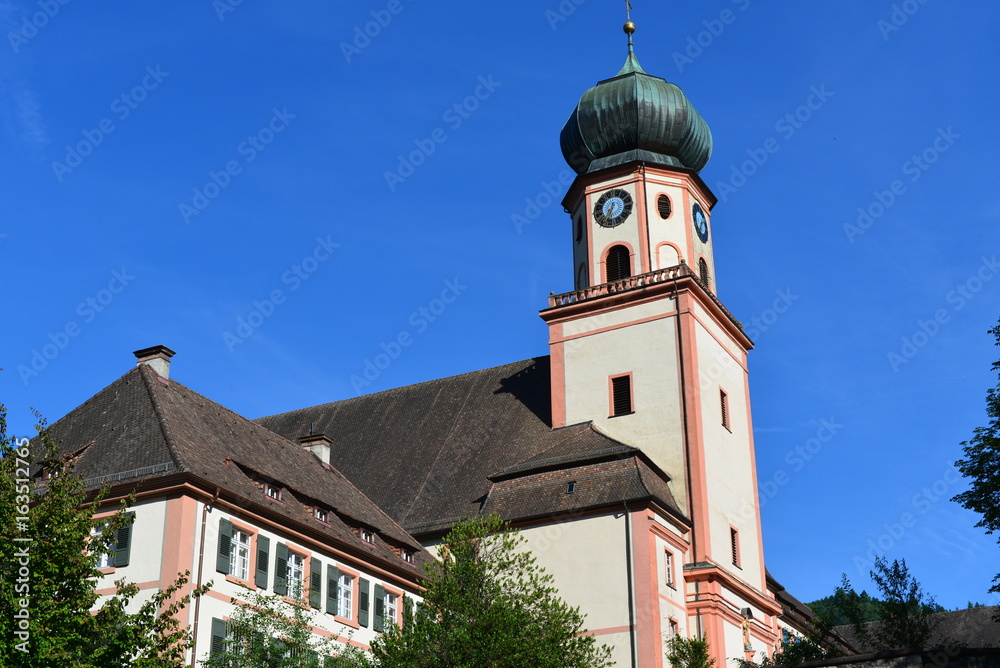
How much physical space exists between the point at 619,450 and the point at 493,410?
8.97 metres

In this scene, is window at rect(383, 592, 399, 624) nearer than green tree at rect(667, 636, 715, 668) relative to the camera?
No

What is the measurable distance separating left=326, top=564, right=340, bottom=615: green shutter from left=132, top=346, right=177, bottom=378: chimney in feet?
23.1

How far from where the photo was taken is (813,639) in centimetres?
3419

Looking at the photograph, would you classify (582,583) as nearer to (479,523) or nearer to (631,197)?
(479,523)

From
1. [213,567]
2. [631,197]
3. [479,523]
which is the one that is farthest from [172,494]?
[631,197]

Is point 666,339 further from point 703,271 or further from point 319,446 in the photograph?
point 319,446

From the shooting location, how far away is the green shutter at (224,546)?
2962 cm

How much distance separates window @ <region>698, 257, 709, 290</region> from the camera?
46.3 metres

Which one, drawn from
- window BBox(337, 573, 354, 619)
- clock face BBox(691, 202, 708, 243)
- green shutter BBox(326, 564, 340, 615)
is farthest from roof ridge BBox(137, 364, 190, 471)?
clock face BBox(691, 202, 708, 243)

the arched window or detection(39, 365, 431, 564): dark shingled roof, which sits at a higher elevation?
the arched window

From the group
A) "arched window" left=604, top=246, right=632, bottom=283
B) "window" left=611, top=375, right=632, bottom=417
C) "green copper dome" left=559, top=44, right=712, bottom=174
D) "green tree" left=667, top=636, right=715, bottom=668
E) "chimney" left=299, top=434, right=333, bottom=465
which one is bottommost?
"green tree" left=667, top=636, right=715, bottom=668

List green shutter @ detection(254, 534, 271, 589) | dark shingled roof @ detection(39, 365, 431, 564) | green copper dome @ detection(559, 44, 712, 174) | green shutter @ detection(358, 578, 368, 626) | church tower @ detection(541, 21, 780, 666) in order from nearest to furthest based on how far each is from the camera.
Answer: green shutter @ detection(254, 534, 271, 589) < dark shingled roof @ detection(39, 365, 431, 564) < green shutter @ detection(358, 578, 368, 626) < church tower @ detection(541, 21, 780, 666) < green copper dome @ detection(559, 44, 712, 174)

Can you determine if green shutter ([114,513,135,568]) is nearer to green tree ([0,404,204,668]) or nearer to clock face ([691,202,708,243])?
green tree ([0,404,204,668])

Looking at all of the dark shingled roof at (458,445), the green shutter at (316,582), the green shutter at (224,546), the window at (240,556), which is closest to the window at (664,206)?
the dark shingled roof at (458,445)
